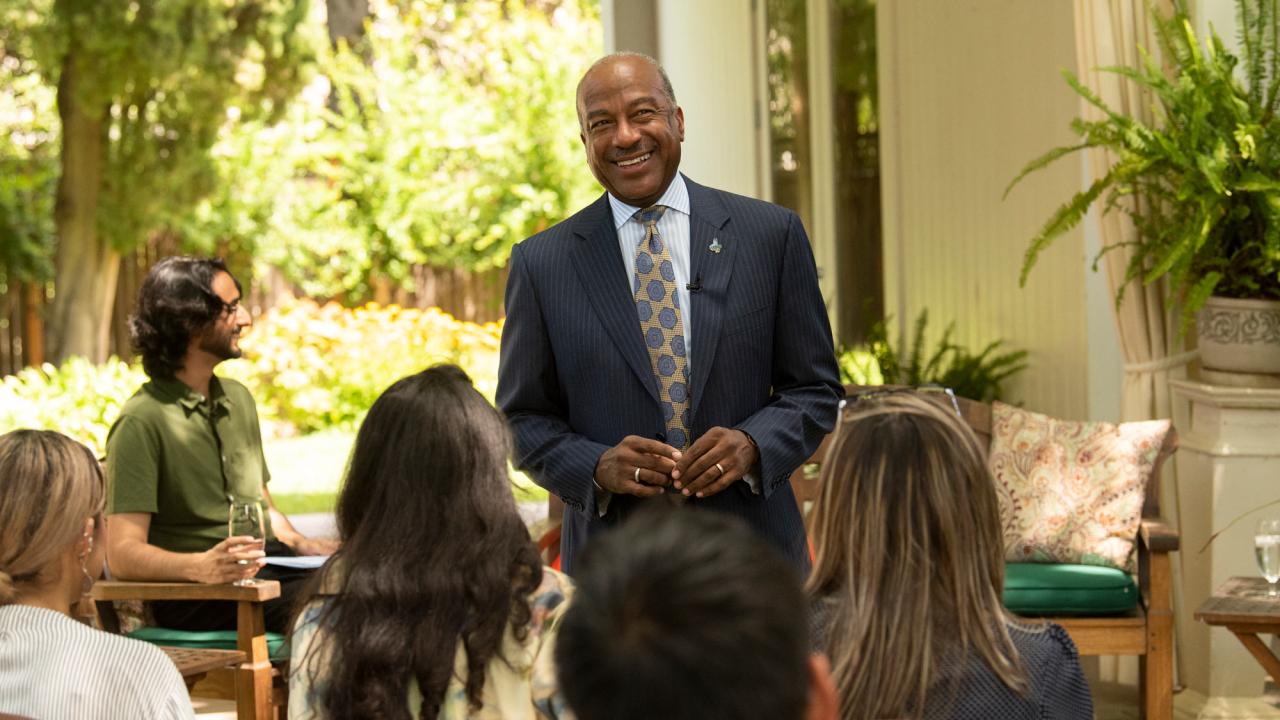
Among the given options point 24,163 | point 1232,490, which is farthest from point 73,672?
point 24,163

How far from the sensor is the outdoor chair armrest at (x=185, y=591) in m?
3.58

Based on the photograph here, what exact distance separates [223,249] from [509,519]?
14.0 metres

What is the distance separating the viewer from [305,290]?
15.0 meters

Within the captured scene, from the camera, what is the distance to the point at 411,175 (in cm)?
1517

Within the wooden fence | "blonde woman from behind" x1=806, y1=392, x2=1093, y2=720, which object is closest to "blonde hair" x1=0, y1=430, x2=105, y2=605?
"blonde woman from behind" x1=806, y1=392, x2=1093, y2=720

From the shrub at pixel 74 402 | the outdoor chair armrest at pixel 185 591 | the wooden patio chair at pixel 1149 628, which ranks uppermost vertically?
the shrub at pixel 74 402

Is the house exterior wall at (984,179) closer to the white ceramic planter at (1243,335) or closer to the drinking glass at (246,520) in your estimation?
the white ceramic planter at (1243,335)

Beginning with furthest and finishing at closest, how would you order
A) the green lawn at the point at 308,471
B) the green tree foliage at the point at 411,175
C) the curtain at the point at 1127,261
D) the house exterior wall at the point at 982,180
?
the green tree foliage at the point at 411,175
the green lawn at the point at 308,471
the house exterior wall at the point at 982,180
the curtain at the point at 1127,261

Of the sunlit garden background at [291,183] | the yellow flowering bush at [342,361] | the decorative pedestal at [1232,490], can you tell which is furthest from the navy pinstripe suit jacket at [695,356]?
the yellow flowering bush at [342,361]

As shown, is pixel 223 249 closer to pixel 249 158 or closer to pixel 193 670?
pixel 249 158

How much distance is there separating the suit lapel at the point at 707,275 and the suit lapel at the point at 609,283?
3.3 inches

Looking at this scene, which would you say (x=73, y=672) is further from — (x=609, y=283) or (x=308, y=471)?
(x=308, y=471)

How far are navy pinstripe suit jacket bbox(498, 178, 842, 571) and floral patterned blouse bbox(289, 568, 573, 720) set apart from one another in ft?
2.01

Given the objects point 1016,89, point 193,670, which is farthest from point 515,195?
point 193,670
